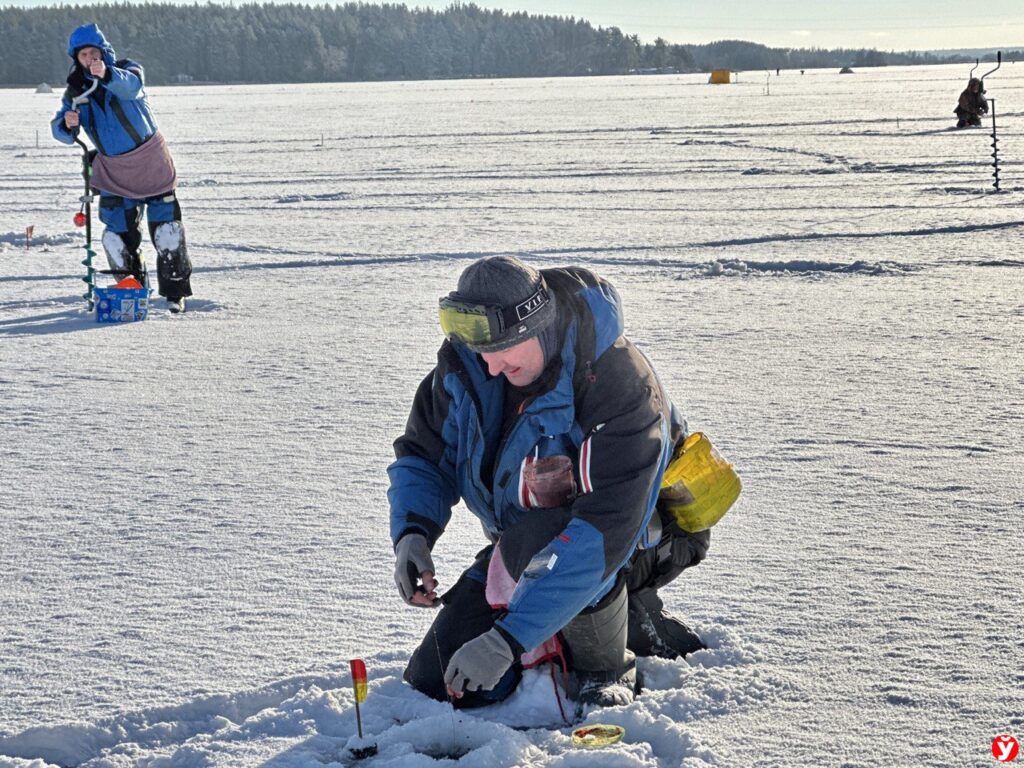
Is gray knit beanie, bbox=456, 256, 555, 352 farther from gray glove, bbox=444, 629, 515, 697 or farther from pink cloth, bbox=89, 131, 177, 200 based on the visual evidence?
pink cloth, bbox=89, 131, 177, 200

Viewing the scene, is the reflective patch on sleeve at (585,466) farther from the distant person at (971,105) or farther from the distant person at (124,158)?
the distant person at (971,105)

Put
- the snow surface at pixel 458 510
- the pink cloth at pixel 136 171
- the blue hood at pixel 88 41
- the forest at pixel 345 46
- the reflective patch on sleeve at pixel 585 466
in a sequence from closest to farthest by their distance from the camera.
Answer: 1. the reflective patch on sleeve at pixel 585 466
2. the snow surface at pixel 458 510
3. the blue hood at pixel 88 41
4. the pink cloth at pixel 136 171
5. the forest at pixel 345 46

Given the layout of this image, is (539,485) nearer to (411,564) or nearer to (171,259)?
(411,564)

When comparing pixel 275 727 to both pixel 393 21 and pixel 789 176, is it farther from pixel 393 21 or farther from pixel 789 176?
pixel 393 21

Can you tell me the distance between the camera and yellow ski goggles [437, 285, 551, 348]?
239 cm

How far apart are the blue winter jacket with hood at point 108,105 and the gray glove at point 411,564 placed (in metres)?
4.85

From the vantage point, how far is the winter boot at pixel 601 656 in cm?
264

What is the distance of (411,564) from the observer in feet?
8.70

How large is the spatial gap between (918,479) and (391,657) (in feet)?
6.88

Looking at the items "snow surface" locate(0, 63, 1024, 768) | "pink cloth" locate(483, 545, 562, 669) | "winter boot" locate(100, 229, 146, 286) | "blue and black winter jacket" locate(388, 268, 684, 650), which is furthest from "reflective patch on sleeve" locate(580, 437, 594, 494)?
"winter boot" locate(100, 229, 146, 286)

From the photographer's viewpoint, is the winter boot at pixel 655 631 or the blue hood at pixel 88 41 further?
the blue hood at pixel 88 41

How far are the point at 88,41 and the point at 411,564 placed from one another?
4.96 metres

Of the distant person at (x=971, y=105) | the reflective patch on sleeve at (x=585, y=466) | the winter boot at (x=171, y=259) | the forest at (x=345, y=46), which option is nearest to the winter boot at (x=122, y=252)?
the winter boot at (x=171, y=259)

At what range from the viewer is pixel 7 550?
3.66 metres
